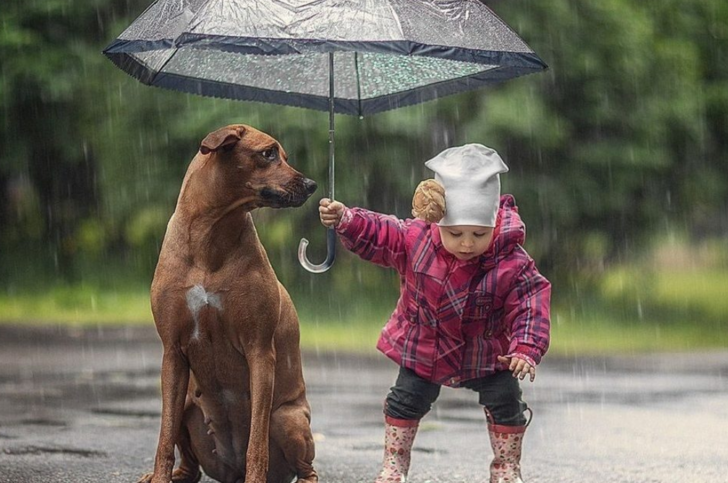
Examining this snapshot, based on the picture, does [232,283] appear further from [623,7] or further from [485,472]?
[623,7]

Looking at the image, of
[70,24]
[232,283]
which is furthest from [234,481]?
[70,24]

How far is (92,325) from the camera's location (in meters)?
12.9

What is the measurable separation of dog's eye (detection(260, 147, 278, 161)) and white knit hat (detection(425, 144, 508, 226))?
2.38 feet

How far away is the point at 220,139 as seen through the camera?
467cm

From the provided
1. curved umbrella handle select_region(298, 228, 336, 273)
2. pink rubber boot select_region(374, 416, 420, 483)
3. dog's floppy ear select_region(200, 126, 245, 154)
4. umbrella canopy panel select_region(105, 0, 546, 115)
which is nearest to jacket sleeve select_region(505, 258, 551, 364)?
pink rubber boot select_region(374, 416, 420, 483)

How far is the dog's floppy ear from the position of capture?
465 centimetres

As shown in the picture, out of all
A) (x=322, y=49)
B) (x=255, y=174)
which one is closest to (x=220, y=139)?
(x=255, y=174)

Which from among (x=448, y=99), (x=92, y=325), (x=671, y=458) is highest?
(x=448, y=99)

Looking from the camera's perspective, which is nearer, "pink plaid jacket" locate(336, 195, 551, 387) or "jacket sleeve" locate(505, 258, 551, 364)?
"jacket sleeve" locate(505, 258, 551, 364)

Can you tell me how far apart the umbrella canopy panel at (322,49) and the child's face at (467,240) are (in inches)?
25.9

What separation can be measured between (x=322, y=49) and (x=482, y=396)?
64.7 inches

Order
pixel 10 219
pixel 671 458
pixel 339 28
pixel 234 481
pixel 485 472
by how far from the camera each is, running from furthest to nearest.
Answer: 1. pixel 10 219
2. pixel 671 458
3. pixel 485 472
4. pixel 234 481
5. pixel 339 28

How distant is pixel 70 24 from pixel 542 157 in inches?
224

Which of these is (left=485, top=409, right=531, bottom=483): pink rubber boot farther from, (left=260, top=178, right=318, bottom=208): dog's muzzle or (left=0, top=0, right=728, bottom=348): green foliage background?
(left=0, top=0, right=728, bottom=348): green foliage background
